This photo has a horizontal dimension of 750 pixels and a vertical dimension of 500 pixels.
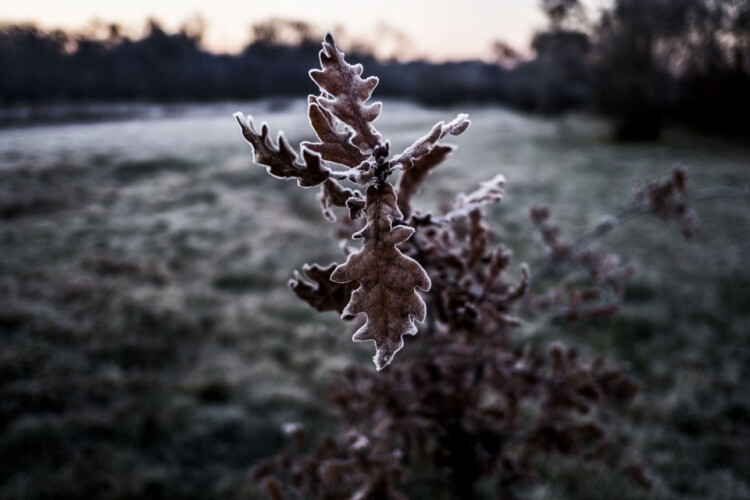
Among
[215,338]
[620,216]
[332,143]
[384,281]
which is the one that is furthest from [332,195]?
[215,338]

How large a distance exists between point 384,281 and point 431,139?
28 cm

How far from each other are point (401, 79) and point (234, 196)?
44.0m

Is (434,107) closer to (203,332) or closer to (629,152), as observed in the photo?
(629,152)

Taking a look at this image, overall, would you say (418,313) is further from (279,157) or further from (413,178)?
(413,178)

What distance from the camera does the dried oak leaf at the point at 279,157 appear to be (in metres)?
0.80

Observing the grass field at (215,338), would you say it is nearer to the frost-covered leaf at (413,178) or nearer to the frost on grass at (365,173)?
the frost-covered leaf at (413,178)

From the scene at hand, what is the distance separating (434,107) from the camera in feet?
143

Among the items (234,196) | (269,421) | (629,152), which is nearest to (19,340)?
(269,421)

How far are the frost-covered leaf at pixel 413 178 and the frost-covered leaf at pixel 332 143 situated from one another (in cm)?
30

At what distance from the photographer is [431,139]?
78 cm

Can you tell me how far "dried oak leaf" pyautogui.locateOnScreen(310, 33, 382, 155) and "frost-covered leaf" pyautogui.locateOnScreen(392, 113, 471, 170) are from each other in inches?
3.7

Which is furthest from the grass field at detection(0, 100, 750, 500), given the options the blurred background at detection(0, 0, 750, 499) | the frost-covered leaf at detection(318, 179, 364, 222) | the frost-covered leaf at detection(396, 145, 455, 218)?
the frost-covered leaf at detection(318, 179, 364, 222)

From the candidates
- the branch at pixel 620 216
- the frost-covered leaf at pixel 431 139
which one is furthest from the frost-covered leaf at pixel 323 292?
the branch at pixel 620 216

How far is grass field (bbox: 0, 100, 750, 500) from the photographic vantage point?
3318mm
